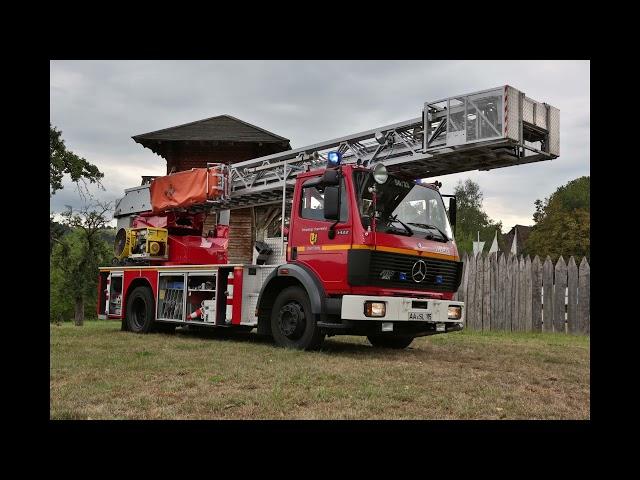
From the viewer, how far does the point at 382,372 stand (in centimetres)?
741

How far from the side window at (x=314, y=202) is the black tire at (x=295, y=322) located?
1.17 metres

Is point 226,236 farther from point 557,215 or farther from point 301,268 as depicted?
point 557,215

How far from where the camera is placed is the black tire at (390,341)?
10852 millimetres

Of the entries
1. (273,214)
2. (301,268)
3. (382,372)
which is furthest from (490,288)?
(382,372)

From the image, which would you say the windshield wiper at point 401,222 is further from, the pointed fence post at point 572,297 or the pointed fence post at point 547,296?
the pointed fence post at point 572,297

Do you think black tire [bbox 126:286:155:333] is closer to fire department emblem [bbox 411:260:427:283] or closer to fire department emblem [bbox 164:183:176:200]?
fire department emblem [bbox 164:183:176:200]

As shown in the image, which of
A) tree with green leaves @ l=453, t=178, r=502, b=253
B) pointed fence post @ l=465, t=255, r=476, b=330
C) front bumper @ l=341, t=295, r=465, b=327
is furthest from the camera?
tree with green leaves @ l=453, t=178, r=502, b=253

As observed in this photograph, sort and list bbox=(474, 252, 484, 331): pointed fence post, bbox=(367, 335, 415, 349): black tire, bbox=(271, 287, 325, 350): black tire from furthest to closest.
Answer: bbox=(474, 252, 484, 331): pointed fence post
bbox=(367, 335, 415, 349): black tire
bbox=(271, 287, 325, 350): black tire

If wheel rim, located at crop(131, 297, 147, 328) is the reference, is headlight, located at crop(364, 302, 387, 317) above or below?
above

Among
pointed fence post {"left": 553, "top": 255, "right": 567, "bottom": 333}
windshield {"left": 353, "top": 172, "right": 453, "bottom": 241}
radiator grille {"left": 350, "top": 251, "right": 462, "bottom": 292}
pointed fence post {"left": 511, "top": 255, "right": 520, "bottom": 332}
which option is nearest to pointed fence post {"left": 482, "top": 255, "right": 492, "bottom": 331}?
pointed fence post {"left": 511, "top": 255, "right": 520, "bottom": 332}

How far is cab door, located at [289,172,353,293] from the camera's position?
888cm

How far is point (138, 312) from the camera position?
13.5 metres

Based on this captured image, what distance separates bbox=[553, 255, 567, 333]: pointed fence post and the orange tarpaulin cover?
7.91m

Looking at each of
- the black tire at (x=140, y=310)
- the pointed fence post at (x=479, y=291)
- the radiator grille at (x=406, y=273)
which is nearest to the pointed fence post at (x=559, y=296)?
the pointed fence post at (x=479, y=291)
